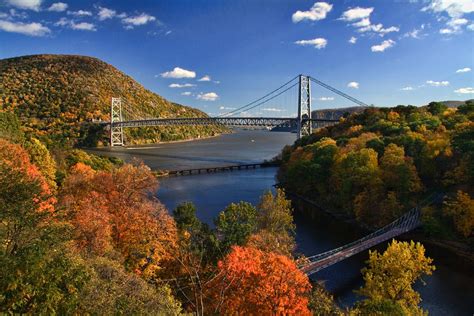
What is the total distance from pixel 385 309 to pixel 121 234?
9.24 m

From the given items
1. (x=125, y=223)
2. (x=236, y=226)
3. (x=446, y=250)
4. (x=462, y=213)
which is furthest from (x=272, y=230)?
(x=462, y=213)

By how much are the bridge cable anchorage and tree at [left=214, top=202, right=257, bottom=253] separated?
2.86 m

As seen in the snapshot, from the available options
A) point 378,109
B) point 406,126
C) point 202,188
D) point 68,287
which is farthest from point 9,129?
point 378,109

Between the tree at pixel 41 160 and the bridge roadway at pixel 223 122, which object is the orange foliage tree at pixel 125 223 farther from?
the bridge roadway at pixel 223 122

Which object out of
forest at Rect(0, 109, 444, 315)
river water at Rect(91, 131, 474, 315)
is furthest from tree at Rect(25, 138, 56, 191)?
river water at Rect(91, 131, 474, 315)

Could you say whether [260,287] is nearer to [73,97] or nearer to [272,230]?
[272,230]

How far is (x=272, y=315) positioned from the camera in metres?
10.7

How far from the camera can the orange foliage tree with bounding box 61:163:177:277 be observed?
12.1 meters

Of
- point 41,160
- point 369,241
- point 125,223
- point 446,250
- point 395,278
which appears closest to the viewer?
point 395,278

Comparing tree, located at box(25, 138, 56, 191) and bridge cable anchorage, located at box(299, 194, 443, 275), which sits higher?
tree, located at box(25, 138, 56, 191)

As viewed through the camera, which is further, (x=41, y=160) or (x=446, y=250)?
(x=41, y=160)

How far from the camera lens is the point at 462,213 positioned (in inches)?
843

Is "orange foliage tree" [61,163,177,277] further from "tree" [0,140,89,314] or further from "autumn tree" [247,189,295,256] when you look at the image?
"tree" [0,140,89,314]

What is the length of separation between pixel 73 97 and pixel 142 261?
299 feet
